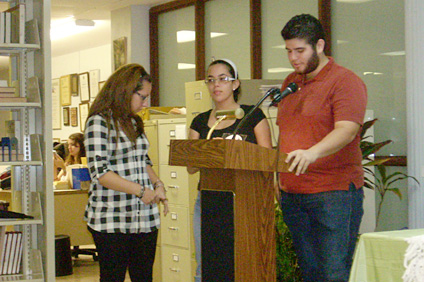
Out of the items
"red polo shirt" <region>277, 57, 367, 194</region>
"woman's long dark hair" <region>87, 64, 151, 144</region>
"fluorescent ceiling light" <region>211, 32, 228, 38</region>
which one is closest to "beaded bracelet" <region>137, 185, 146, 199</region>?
"woman's long dark hair" <region>87, 64, 151, 144</region>

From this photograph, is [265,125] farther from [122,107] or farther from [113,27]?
[113,27]

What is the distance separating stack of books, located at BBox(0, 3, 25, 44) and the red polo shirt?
6.22 ft

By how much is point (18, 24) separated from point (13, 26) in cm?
6

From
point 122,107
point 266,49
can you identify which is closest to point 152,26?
point 266,49

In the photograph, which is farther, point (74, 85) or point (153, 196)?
point (74, 85)

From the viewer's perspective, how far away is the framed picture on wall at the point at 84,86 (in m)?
10.6

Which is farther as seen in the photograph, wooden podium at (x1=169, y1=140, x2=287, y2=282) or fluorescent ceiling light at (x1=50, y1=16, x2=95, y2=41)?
fluorescent ceiling light at (x1=50, y1=16, x2=95, y2=41)

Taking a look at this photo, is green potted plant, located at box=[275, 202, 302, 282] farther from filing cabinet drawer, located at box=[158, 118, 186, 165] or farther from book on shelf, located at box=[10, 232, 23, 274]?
book on shelf, located at box=[10, 232, 23, 274]

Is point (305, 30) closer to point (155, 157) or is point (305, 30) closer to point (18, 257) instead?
point (18, 257)

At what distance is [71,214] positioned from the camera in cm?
621

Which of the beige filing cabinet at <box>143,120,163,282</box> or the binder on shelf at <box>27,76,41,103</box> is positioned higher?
the binder on shelf at <box>27,76,41,103</box>

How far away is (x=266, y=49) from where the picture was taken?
631 centimetres

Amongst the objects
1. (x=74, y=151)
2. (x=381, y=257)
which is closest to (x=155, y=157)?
(x=74, y=151)

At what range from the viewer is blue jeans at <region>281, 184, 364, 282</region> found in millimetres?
2389
